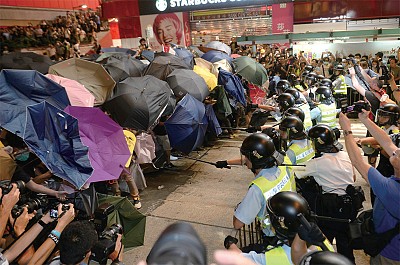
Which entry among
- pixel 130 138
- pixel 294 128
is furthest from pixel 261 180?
pixel 130 138

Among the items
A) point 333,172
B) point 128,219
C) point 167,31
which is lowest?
point 128,219

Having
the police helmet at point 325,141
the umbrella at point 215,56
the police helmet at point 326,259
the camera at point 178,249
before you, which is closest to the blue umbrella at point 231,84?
the umbrella at point 215,56

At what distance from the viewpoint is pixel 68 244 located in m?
2.55

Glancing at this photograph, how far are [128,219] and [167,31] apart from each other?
10368 millimetres

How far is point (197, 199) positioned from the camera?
659 centimetres

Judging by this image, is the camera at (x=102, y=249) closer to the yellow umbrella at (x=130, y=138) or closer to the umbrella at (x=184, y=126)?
the yellow umbrella at (x=130, y=138)

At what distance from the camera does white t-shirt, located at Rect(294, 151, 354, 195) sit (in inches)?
159

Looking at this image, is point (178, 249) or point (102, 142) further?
point (102, 142)

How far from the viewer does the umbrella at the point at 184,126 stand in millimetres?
6773

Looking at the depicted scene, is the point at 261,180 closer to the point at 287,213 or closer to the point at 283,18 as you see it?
the point at 287,213

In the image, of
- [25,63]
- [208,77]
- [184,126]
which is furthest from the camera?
[208,77]

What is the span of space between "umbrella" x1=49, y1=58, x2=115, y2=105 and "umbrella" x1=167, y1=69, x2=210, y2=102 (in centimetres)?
164

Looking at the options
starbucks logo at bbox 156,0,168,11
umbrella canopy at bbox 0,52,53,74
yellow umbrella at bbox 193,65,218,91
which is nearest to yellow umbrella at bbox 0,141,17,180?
umbrella canopy at bbox 0,52,53,74

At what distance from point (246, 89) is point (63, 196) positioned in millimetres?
7557
